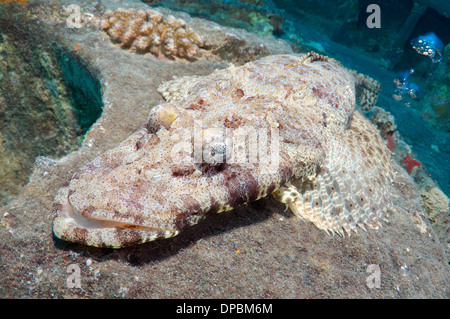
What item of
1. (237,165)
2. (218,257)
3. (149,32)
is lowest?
(218,257)

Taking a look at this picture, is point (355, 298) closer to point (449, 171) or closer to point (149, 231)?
point (149, 231)

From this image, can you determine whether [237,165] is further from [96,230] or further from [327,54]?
[327,54]

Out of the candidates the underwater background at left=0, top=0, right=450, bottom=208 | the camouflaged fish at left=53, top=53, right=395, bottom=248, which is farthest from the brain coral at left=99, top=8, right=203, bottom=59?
the camouflaged fish at left=53, top=53, right=395, bottom=248

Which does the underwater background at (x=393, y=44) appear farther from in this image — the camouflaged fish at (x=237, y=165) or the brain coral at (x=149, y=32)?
the brain coral at (x=149, y=32)

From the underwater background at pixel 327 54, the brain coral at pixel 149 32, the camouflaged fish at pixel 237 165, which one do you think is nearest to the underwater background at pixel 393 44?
the underwater background at pixel 327 54

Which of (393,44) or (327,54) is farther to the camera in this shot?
(393,44)

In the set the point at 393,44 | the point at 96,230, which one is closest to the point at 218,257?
the point at 96,230

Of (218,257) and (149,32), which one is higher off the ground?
(149,32)
